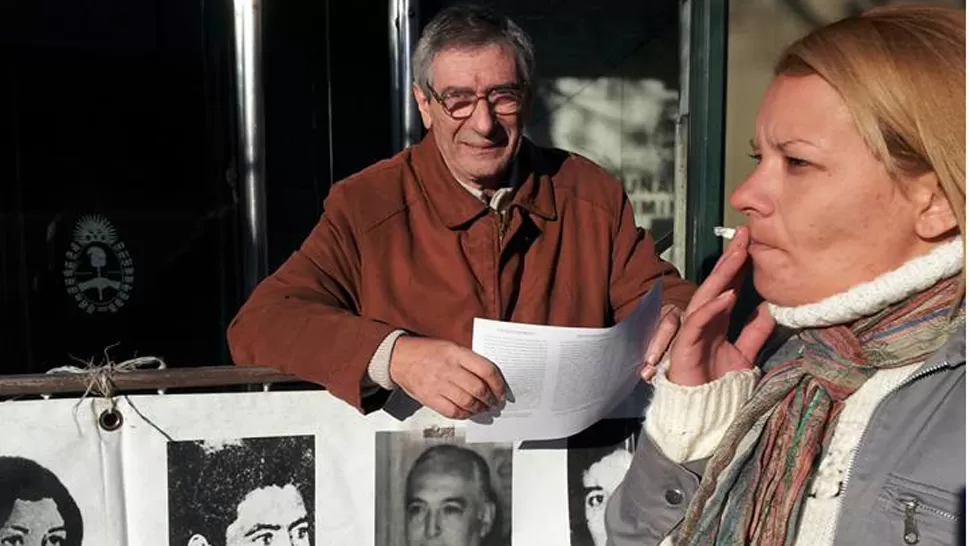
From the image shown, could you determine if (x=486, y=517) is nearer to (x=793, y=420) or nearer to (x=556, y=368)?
(x=556, y=368)

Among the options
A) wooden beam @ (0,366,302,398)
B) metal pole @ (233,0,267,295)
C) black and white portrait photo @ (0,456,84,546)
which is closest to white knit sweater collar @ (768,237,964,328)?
wooden beam @ (0,366,302,398)

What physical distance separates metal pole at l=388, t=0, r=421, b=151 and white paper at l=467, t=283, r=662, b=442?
2.05 m

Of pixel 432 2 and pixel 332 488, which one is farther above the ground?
pixel 432 2

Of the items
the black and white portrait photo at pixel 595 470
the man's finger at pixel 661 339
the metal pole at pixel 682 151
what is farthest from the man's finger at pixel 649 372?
the metal pole at pixel 682 151

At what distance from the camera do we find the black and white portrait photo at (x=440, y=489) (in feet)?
7.25

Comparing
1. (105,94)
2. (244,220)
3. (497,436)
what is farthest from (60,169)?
(497,436)

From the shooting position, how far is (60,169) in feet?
12.8

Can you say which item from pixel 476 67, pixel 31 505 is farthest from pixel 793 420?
pixel 31 505

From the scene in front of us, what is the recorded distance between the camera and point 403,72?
3.96m

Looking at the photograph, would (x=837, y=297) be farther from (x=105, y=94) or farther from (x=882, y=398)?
(x=105, y=94)

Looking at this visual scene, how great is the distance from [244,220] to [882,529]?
3053 mm

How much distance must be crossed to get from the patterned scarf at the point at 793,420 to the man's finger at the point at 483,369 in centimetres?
39

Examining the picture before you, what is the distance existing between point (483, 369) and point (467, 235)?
1.84 feet

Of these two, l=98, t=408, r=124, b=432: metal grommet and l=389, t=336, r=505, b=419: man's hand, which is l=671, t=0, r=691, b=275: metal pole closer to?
l=389, t=336, r=505, b=419: man's hand
